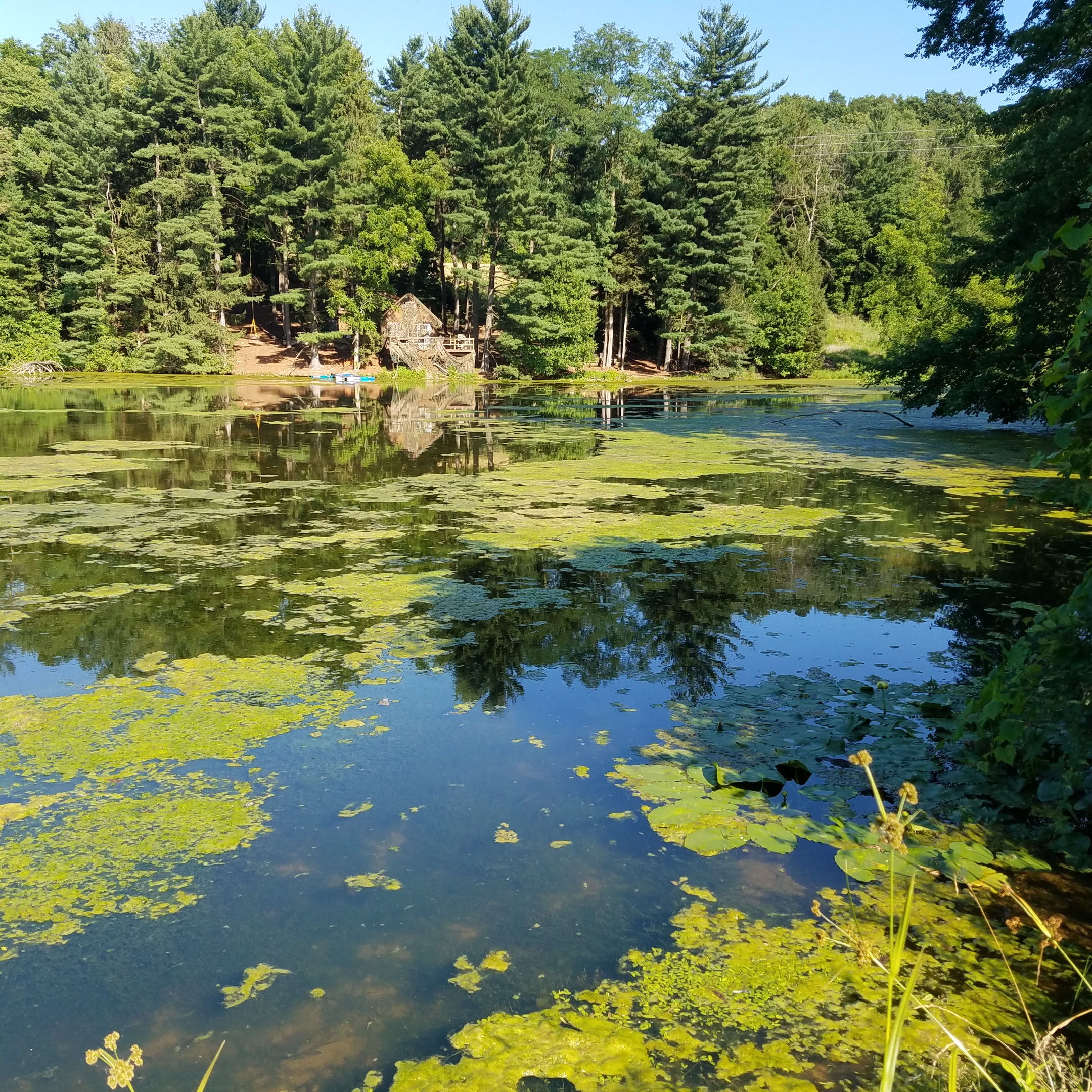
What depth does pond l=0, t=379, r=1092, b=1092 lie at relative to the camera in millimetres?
2646

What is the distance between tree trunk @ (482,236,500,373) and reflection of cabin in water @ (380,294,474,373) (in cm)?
118

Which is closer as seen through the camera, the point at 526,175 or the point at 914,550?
the point at 914,550

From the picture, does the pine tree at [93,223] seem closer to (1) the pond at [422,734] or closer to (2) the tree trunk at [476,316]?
(2) the tree trunk at [476,316]

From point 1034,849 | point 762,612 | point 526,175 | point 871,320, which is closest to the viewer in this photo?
point 1034,849

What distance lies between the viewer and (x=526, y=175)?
33531 millimetres

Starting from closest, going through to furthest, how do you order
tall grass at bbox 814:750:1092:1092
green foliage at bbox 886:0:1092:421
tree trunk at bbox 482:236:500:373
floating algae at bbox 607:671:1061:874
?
tall grass at bbox 814:750:1092:1092, floating algae at bbox 607:671:1061:874, green foliage at bbox 886:0:1092:421, tree trunk at bbox 482:236:500:373

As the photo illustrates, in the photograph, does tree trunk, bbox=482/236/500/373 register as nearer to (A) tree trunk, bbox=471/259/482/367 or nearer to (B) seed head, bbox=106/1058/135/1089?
(A) tree trunk, bbox=471/259/482/367

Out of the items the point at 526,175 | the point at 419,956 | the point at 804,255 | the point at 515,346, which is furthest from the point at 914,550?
the point at 804,255

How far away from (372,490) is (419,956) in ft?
27.0

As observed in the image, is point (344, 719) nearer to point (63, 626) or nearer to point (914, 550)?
point (63, 626)

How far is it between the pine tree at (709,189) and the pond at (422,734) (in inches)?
1042

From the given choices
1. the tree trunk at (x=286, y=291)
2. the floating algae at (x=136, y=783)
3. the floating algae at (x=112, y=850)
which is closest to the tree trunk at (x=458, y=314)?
the tree trunk at (x=286, y=291)

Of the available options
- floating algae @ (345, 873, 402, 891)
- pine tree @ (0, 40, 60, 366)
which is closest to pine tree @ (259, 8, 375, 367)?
pine tree @ (0, 40, 60, 366)

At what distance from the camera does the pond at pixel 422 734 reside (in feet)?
8.68
